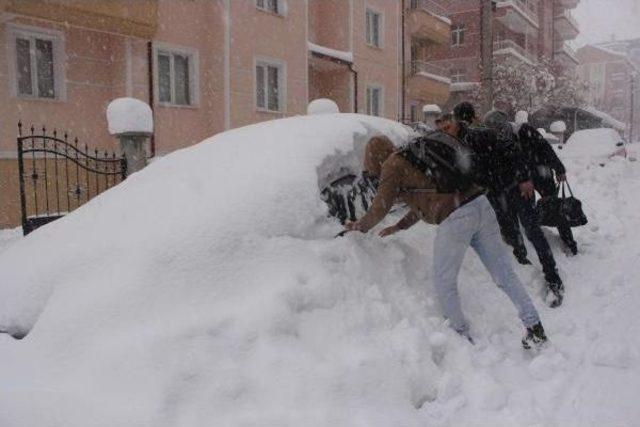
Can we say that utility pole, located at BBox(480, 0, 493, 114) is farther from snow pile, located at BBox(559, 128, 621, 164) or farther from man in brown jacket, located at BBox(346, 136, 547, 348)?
man in brown jacket, located at BBox(346, 136, 547, 348)

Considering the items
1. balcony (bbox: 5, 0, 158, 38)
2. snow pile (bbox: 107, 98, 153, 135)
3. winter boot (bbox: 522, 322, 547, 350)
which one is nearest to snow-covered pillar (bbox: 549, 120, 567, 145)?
balcony (bbox: 5, 0, 158, 38)

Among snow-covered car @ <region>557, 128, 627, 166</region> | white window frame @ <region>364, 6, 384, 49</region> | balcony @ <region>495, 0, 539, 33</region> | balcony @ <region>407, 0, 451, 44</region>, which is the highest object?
balcony @ <region>495, 0, 539, 33</region>

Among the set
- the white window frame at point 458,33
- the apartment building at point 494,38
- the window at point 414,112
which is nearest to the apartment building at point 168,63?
the window at point 414,112

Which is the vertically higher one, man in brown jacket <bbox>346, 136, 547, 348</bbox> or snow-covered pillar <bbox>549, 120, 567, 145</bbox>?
snow-covered pillar <bbox>549, 120, 567, 145</bbox>

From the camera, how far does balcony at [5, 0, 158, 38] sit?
363 inches

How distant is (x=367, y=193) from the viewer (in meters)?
4.02

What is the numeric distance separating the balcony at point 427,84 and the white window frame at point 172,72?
11.4 m

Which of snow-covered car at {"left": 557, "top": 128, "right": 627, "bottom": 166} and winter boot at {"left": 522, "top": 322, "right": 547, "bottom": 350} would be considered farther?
snow-covered car at {"left": 557, "top": 128, "right": 627, "bottom": 166}

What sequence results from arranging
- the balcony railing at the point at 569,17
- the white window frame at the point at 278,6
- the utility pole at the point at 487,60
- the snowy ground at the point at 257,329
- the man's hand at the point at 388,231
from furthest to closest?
the balcony railing at the point at 569,17 → the white window frame at the point at 278,6 → the utility pole at the point at 487,60 → the man's hand at the point at 388,231 → the snowy ground at the point at 257,329

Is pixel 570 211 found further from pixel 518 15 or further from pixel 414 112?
pixel 518 15

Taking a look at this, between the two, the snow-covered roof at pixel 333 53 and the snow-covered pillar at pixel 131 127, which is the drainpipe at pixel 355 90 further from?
the snow-covered pillar at pixel 131 127

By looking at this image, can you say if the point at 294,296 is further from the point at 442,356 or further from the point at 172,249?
the point at 442,356

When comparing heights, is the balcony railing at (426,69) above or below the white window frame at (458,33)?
below

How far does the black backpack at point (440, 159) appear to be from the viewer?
3.39 m
